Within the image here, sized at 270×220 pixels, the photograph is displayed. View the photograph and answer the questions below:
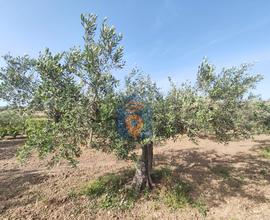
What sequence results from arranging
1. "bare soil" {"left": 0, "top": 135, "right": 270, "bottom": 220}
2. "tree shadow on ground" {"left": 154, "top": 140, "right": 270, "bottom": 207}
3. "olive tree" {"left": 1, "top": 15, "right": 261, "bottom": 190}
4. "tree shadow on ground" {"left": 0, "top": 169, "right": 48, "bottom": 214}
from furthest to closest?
"tree shadow on ground" {"left": 154, "top": 140, "right": 270, "bottom": 207} → "tree shadow on ground" {"left": 0, "top": 169, "right": 48, "bottom": 214} → "bare soil" {"left": 0, "top": 135, "right": 270, "bottom": 220} → "olive tree" {"left": 1, "top": 15, "right": 261, "bottom": 190}

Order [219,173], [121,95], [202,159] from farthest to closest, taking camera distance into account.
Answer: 1. [202,159]
2. [219,173]
3. [121,95]

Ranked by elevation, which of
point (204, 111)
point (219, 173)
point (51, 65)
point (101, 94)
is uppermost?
point (51, 65)

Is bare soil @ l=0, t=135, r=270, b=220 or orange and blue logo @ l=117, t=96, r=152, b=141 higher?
orange and blue logo @ l=117, t=96, r=152, b=141

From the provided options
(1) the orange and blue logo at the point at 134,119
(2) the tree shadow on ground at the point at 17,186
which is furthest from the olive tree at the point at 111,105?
(2) the tree shadow on ground at the point at 17,186

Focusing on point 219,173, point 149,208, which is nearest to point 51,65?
point 149,208

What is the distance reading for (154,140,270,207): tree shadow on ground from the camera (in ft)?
28.0

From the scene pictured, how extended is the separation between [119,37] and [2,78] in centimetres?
1078

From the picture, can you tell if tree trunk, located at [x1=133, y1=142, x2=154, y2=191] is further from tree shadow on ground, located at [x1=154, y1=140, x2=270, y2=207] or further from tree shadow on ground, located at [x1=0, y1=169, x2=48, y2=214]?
tree shadow on ground, located at [x1=0, y1=169, x2=48, y2=214]

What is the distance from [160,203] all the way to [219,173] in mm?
4181

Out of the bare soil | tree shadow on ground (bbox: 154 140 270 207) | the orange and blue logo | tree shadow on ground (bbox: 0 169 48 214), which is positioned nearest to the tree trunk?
the bare soil

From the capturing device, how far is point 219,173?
10.4 metres

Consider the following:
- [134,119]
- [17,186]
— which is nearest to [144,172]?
[134,119]

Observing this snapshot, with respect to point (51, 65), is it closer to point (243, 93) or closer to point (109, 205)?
point (109, 205)

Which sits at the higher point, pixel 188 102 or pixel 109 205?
pixel 188 102
